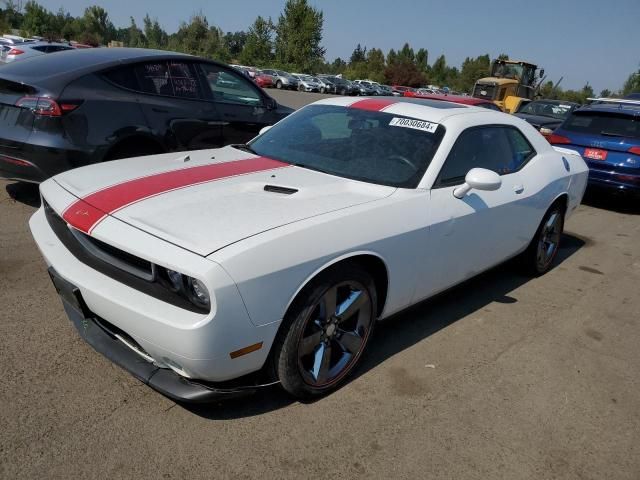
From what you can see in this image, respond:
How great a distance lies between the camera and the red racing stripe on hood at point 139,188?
245 cm

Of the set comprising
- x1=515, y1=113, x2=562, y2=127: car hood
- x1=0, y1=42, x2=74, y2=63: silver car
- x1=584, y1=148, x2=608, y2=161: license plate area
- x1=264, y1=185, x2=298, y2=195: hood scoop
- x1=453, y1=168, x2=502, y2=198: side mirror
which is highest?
x1=453, y1=168, x2=502, y2=198: side mirror

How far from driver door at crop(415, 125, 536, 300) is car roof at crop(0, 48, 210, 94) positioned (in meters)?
3.28

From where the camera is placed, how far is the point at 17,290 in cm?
343

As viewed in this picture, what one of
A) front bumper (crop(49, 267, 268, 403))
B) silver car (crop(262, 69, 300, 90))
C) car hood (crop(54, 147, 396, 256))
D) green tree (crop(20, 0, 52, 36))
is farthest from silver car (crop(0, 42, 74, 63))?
green tree (crop(20, 0, 52, 36))

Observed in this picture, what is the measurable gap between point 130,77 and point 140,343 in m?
3.41

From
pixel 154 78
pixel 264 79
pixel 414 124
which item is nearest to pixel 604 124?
pixel 414 124

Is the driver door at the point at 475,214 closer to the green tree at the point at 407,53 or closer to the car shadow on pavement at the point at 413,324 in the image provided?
the car shadow on pavement at the point at 413,324

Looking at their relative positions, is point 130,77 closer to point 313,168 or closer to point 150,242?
point 313,168

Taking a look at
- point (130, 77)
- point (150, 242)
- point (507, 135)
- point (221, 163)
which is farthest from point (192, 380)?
point (130, 77)

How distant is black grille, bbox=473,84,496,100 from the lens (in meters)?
19.6

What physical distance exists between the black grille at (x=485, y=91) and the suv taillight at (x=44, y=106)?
17.8 m

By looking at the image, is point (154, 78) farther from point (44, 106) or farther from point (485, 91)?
point (485, 91)

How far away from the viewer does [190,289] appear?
214cm

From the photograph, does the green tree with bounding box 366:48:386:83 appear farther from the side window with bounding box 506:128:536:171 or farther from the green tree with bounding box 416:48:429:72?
the side window with bounding box 506:128:536:171
